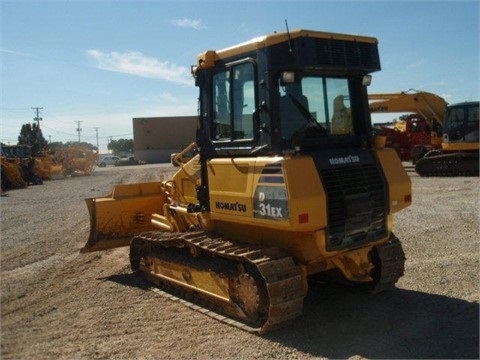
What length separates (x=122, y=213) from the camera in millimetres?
7781

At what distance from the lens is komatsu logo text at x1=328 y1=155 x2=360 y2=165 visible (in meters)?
4.98

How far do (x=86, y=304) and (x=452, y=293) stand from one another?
4.48m

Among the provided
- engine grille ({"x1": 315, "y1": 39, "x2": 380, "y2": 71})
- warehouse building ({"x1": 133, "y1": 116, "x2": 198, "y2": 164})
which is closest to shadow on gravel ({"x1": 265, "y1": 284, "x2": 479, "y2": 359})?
engine grille ({"x1": 315, "y1": 39, "x2": 380, "y2": 71})

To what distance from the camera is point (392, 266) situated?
572cm

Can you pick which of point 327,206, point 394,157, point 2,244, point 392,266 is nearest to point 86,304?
point 327,206

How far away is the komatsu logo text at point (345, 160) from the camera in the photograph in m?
4.98

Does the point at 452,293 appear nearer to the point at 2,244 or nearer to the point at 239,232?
the point at 239,232

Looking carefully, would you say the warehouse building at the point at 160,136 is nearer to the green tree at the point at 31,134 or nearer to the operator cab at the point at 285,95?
the green tree at the point at 31,134

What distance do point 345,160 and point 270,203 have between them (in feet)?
3.27

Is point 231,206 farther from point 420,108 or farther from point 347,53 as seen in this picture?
point 420,108

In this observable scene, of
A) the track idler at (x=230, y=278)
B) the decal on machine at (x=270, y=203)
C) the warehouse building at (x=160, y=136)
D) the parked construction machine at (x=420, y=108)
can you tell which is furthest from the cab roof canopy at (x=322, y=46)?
the warehouse building at (x=160, y=136)

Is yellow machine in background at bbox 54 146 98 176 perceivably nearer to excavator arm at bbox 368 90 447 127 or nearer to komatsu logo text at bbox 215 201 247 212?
excavator arm at bbox 368 90 447 127

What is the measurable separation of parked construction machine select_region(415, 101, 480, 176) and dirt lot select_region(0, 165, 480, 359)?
11.3 meters

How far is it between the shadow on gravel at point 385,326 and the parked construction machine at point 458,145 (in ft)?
48.0
